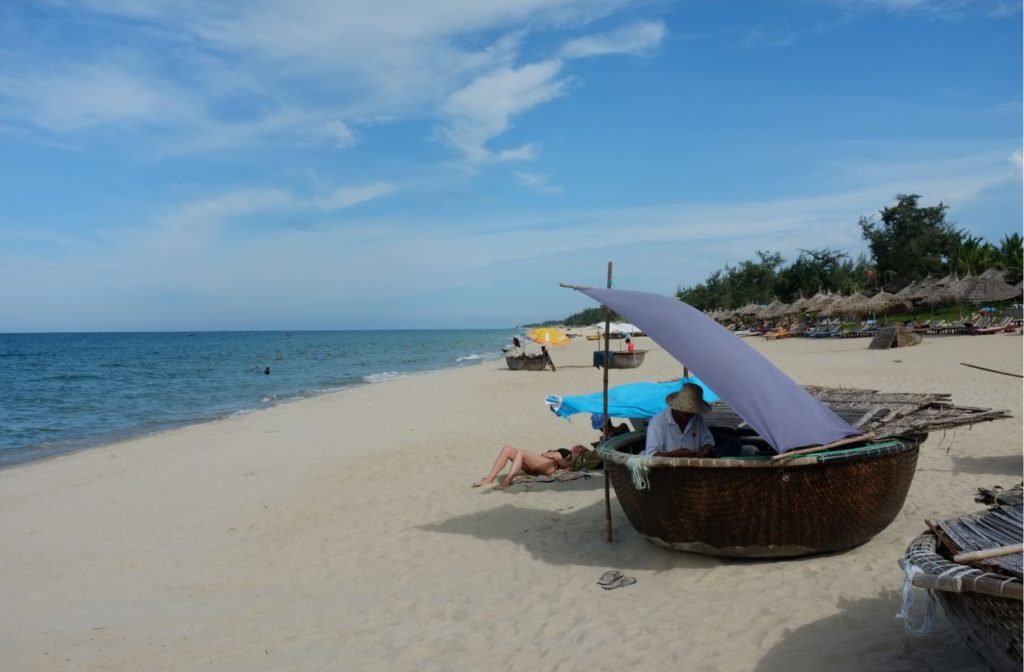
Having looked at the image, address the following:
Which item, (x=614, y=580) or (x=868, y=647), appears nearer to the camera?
(x=868, y=647)

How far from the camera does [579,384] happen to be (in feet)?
72.6

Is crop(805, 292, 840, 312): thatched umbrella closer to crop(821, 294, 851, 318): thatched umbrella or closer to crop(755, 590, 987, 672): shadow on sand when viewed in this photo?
crop(821, 294, 851, 318): thatched umbrella

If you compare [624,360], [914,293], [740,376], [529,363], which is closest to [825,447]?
[740,376]

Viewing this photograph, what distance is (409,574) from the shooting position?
6.12m

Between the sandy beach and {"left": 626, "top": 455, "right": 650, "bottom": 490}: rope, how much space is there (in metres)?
0.71

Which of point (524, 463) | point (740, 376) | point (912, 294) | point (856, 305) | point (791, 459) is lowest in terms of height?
point (524, 463)

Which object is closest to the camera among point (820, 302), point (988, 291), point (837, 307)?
point (988, 291)

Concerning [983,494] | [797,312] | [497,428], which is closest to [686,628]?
[983,494]

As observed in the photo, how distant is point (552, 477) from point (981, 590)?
6.31 meters

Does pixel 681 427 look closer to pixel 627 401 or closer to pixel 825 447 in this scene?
pixel 825 447

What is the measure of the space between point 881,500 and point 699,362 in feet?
5.25

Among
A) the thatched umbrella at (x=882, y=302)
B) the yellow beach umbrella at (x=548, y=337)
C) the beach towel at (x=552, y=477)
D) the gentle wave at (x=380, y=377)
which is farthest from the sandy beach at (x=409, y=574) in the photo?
the thatched umbrella at (x=882, y=302)

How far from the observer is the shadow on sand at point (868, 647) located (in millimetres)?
3416

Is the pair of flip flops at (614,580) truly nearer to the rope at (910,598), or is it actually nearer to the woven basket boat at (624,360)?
the rope at (910,598)
